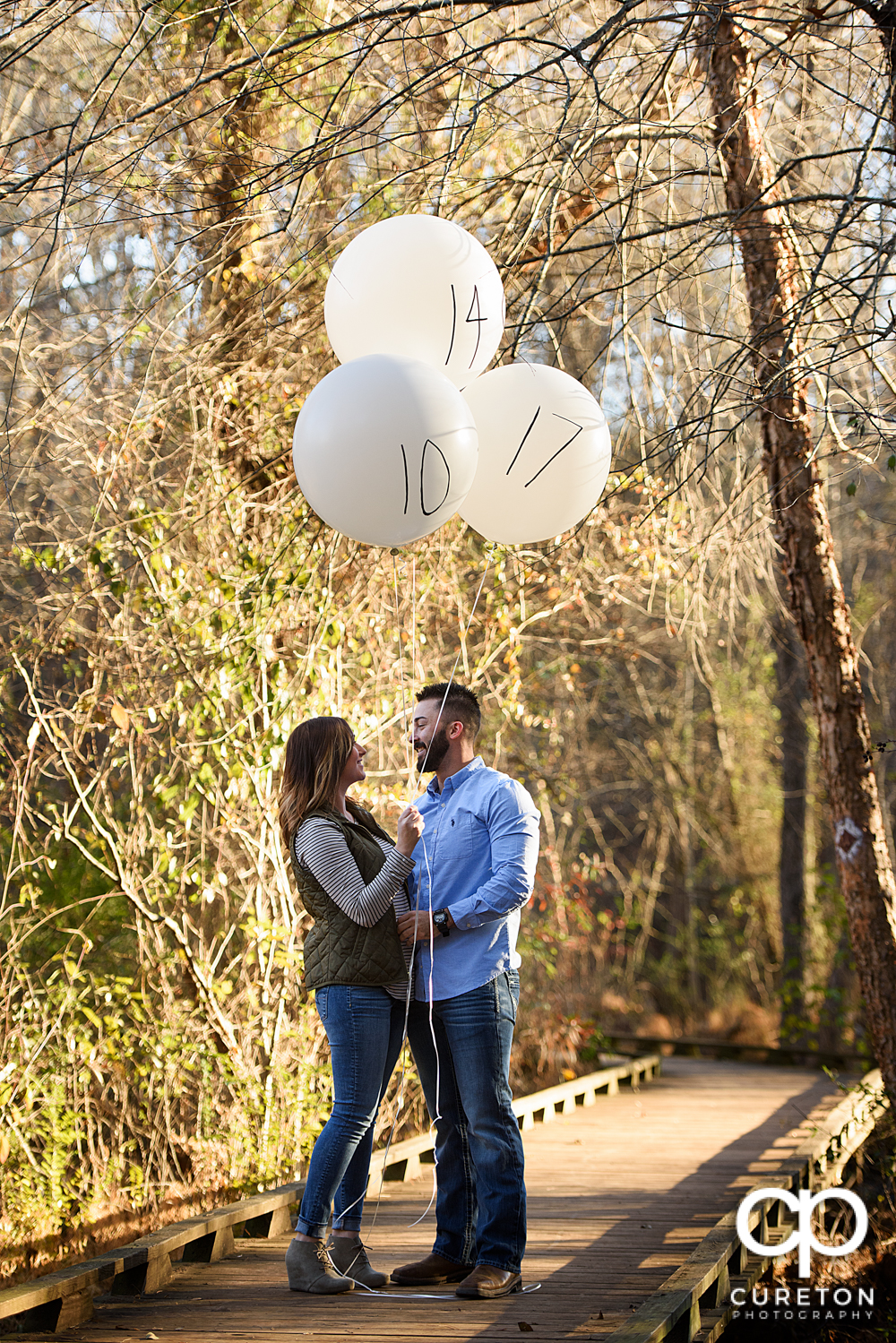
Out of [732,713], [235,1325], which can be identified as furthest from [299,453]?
[732,713]

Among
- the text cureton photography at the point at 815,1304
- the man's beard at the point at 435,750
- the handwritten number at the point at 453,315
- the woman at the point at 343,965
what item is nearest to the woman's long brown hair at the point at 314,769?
the woman at the point at 343,965

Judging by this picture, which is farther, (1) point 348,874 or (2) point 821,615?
(2) point 821,615

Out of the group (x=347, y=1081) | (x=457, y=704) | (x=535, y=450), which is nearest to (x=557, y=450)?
(x=535, y=450)

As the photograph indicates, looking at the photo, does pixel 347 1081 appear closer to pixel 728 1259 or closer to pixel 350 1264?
pixel 350 1264

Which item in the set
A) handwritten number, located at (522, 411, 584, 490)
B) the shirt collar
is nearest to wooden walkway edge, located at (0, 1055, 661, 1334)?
the shirt collar

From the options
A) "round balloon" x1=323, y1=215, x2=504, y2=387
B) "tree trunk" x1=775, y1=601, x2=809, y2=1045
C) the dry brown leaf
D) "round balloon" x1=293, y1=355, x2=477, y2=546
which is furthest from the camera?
"tree trunk" x1=775, y1=601, x2=809, y2=1045

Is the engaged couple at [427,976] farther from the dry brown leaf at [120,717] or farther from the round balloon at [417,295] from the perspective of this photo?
the dry brown leaf at [120,717]

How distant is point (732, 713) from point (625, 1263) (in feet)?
32.2

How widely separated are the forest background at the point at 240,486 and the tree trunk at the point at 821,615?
128 millimetres

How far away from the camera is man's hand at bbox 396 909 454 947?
10.7ft

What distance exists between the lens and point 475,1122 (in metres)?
3.24

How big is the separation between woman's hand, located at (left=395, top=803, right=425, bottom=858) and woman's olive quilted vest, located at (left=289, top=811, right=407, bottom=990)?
0.13 metres

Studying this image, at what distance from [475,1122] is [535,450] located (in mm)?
1894

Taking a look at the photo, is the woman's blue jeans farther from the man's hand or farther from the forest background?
the forest background
